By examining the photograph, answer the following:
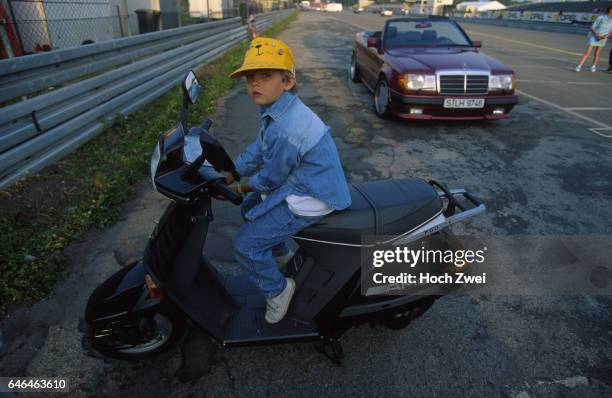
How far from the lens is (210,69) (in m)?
10.5

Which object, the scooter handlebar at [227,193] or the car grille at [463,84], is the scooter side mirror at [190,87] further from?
the car grille at [463,84]

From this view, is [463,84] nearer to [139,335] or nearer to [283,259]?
[283,259]

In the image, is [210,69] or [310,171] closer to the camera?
[310,171]

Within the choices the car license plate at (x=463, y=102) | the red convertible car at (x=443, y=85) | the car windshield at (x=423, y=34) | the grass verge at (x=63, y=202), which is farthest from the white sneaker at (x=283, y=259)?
the car windshield at (x=423, y=34)

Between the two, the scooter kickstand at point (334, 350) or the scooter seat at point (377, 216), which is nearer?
the scooter seat at point (377, 216)

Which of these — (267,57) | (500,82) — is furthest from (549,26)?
(267,57)

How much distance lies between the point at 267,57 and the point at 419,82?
15.4ft

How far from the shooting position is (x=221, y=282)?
2311 mm

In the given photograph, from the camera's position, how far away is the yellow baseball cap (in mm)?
1768

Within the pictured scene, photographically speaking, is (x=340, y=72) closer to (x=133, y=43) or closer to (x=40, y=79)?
(x=133, y=43)

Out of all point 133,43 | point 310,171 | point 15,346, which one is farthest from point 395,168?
point 133,43

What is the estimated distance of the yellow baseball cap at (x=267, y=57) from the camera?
1.77 m

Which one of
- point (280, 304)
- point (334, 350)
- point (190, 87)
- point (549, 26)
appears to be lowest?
point (334, 350)

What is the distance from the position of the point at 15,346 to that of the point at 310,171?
2.12 meters
